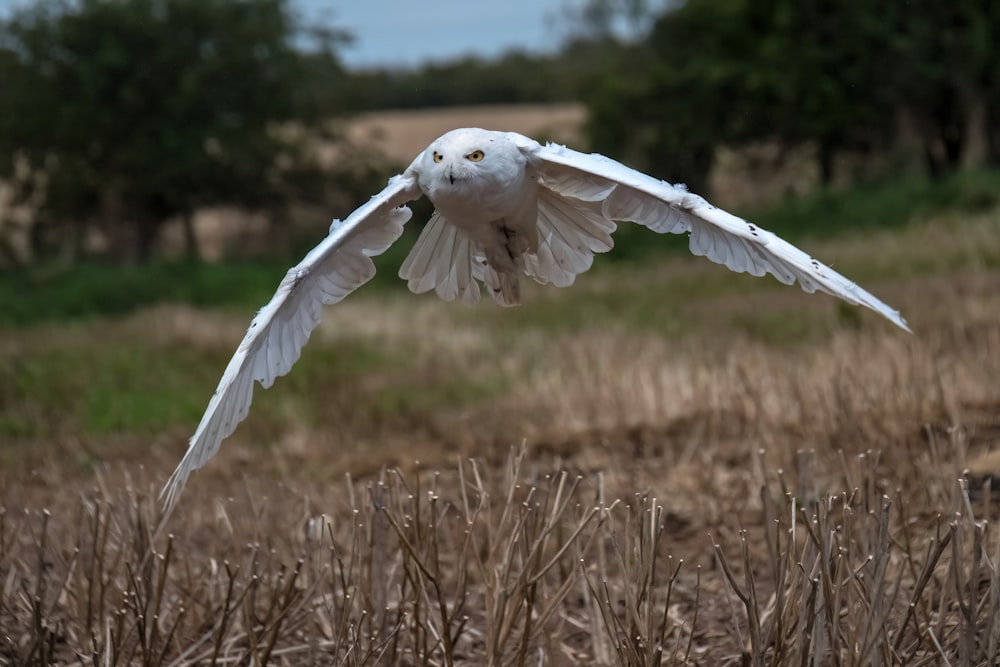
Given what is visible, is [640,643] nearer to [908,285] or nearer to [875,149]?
[908,285]

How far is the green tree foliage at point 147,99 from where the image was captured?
23844 mm

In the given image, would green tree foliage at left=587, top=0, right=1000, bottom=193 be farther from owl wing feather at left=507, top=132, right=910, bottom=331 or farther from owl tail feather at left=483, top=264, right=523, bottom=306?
owl wing feather at left=507, top=132, right=910, bottom=331

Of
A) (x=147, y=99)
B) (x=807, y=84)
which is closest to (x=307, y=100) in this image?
(x=147, y=99)

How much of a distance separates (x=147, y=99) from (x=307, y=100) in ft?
11.1

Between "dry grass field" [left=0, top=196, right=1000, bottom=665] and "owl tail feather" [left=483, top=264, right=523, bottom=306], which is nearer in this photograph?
"dry grass field" [left=0, top=196, right=1000, bottom=665]

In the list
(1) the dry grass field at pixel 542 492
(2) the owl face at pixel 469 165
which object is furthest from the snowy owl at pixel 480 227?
(1) the dry grass field at pixel 542 492

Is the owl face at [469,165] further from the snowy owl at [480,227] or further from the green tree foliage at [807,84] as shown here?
the green tree foliage at [807,84]

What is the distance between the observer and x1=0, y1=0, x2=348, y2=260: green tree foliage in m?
23.8

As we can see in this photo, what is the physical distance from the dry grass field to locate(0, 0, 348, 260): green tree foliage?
11.2 metres

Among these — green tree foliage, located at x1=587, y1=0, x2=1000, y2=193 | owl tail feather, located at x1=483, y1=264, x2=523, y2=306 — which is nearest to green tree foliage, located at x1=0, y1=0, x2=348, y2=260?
green tree foliage, located at x1=587, y1=0, x2=1000, y2=193

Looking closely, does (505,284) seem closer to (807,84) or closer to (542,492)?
(542,492)

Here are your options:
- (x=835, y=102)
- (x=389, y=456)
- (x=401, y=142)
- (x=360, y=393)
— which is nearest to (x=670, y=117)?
(x=835, y=102)

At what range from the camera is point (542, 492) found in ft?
11.9

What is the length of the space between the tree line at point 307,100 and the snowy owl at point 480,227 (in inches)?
820
